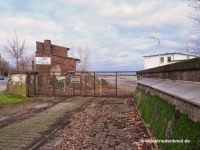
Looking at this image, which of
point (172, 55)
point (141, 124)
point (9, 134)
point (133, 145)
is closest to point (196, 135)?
point (133, 145)

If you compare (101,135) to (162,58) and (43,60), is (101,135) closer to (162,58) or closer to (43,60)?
(43,60)

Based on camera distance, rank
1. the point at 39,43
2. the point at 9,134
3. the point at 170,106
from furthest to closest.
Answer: the point at 39,43, the point at 9,134, the point at 170,106

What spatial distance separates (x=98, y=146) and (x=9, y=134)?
289 centimetres

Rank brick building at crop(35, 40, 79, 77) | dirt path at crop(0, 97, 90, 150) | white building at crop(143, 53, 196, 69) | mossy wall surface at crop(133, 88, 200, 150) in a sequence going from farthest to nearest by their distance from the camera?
white building at crop(143, 53, 196, 69), brick building at crop(35, 40, 79, 77), dirt path at crop(0, 97, 90, 150), mossy wall surface at crop(133, 88, 200, 150)

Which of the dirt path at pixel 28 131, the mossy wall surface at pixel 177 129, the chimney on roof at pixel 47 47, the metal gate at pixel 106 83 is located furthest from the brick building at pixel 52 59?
the mossy wall surface at pixel 177 129

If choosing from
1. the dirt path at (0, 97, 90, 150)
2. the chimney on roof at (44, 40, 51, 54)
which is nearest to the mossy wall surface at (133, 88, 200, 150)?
the dirt path at (0, 97, 90, 150)

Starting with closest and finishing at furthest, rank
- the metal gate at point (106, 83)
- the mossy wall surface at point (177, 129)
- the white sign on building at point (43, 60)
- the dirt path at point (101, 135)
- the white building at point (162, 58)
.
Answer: the mossy wall surface at point (177, 129) < the dirt path at point (101, 135) < the metal gate at point (106, 83) < the white sign on building at point (43, 60) < the white building at point (162, 58)

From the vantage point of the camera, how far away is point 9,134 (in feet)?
23.0

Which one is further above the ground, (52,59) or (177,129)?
(52,59)

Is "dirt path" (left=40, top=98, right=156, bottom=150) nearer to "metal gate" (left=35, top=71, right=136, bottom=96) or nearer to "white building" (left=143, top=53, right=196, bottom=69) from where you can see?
"metal gate" (left=35, top=71, right=136, bottom=96)

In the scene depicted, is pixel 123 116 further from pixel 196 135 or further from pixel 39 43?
pixel 39 43

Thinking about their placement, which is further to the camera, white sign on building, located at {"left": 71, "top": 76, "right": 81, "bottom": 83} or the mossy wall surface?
white sign on building, located at {"left": 71, "top": 76, "right": 81, "bottom": 83}

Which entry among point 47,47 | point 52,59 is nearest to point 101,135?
point 52,59

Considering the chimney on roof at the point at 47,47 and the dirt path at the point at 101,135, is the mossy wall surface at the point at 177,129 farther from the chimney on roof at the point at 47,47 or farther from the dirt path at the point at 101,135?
the chimney on roof at the point at 47,47
